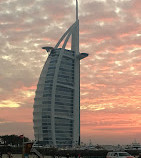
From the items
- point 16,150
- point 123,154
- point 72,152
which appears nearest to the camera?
point 123,154

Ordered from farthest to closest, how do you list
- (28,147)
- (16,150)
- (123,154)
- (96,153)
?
(16,150) → (96,153) → (123,154) → (28,147)

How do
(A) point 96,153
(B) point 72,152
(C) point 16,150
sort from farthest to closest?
(C) point 16,150
(B) point 72,152
(A) point 96,153

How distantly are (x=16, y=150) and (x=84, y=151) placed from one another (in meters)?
43.8

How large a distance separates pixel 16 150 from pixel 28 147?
133 meters

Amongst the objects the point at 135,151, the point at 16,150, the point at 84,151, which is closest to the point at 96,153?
the point at 84,151

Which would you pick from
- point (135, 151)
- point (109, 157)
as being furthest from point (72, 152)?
point (109, 157)

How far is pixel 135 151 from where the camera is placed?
500 ft

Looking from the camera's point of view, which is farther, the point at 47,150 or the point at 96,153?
the point at 47,150

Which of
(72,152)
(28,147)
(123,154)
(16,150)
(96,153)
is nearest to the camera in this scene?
(28,147)

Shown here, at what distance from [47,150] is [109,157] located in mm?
110974

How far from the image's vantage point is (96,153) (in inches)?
5699

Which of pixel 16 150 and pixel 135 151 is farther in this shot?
pixel 16 150

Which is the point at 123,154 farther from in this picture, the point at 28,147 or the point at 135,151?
the point at 135,151

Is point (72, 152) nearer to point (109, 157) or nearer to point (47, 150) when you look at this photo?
point (47, 150)
